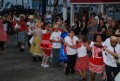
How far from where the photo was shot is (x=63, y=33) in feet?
45.1

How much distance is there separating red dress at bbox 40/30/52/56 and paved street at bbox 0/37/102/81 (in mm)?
621

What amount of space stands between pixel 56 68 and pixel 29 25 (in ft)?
12.5

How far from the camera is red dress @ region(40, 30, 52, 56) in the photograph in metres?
14.2

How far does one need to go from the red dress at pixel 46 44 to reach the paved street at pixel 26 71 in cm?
62

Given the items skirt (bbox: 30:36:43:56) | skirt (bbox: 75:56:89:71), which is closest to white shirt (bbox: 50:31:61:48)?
skirt (bbox: 30:36:43:56)

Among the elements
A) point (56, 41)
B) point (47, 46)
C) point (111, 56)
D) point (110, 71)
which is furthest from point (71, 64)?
point (111, 56)

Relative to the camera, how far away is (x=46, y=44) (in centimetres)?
1432

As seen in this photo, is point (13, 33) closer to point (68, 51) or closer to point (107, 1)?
point (107, 1)

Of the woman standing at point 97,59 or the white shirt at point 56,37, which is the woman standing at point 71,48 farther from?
the woman standing at point 97,59

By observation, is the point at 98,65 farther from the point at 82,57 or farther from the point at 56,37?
the point at 56,37

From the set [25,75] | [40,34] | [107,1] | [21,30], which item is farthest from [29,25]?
[107,1]

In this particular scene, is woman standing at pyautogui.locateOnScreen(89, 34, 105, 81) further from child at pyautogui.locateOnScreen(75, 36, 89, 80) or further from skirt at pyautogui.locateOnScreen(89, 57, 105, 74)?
child at pyautogui.locateOnScreen(75, 36, 89, 80)

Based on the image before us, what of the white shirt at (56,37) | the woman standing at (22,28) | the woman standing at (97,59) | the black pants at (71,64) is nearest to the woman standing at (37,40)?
the white shirt at (56,37)

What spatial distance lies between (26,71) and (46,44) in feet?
4.97
